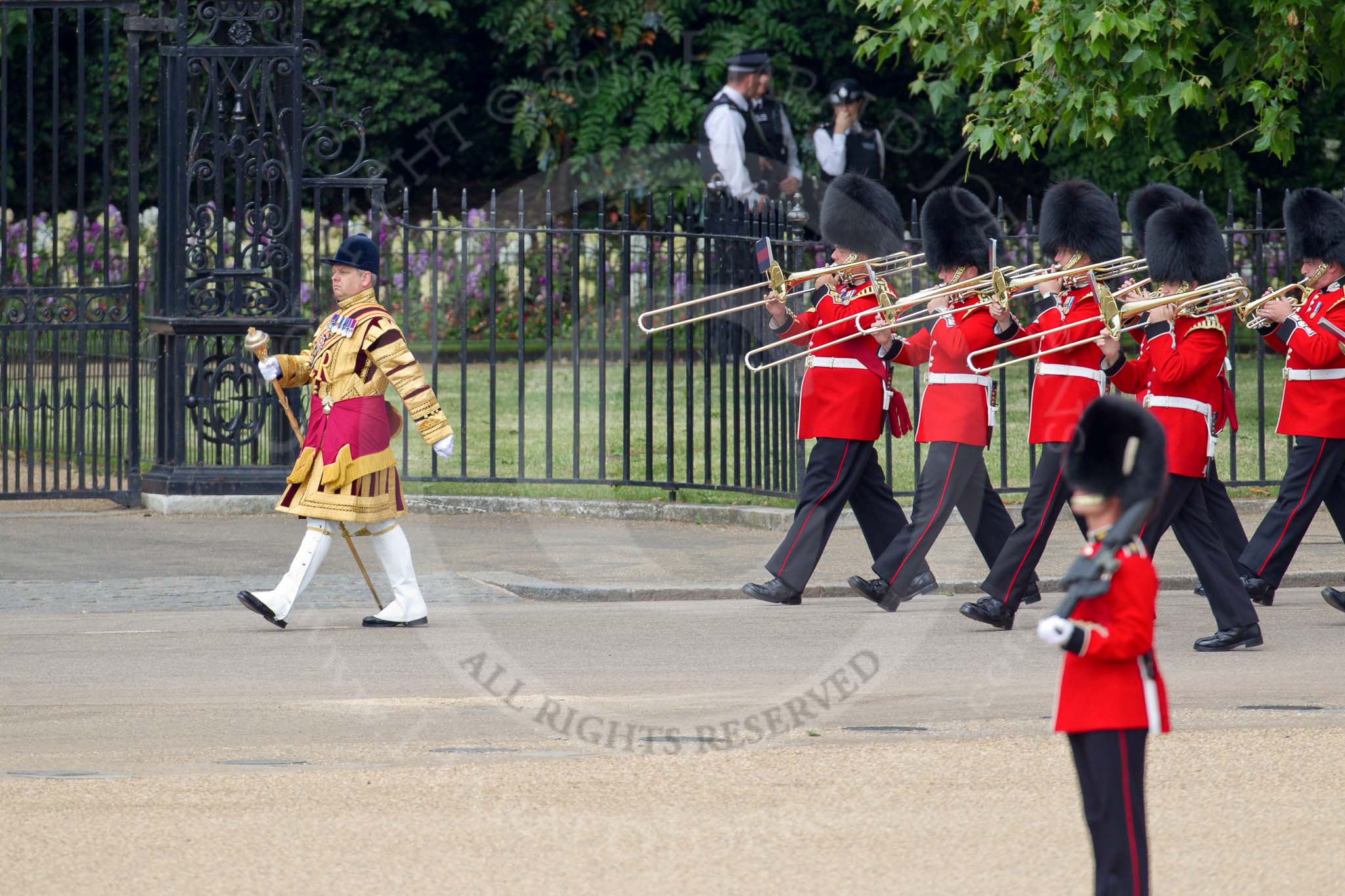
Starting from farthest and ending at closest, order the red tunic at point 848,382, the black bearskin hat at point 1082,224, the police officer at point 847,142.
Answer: the police officer at point 847,142, the red tunic at point 848,382, the black bearskin hat at point 1082,224

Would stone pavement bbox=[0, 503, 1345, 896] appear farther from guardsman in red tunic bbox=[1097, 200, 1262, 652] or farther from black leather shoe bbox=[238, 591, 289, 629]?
guardsman in red tunic bbox=[1097, 200, 1262, 652]

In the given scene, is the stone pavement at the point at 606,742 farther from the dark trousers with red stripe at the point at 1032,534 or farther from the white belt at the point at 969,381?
the white belt at the point at 969,381

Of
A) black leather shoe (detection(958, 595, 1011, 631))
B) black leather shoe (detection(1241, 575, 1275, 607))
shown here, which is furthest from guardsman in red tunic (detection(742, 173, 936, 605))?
black leather shoe (detection(1241, 575, 1275, 607))

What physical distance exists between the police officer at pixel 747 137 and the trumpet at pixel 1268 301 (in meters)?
6.79

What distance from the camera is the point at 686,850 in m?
4.98

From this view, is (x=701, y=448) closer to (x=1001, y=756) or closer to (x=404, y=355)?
(x=404, y=355)

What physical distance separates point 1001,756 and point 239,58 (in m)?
6.92

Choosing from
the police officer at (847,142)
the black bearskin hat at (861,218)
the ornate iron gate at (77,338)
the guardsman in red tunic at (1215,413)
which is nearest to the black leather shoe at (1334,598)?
the guardsman in red tunic at (1215,413)

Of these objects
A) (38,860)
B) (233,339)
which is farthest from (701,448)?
(38,860)

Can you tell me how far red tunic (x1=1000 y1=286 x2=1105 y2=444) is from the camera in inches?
317

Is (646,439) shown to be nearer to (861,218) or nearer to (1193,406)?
(861,218)

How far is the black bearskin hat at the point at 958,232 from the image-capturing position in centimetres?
870

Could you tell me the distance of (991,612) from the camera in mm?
8055

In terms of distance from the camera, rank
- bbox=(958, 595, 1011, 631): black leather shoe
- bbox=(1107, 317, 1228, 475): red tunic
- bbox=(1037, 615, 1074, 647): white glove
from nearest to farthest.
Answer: bbox=(1037, 615, 1074, 647): white glove < bbox=(1107, 317, 1228, 475): red tunic < bbox=(958, 595, 1011, 631): black leather shoe
